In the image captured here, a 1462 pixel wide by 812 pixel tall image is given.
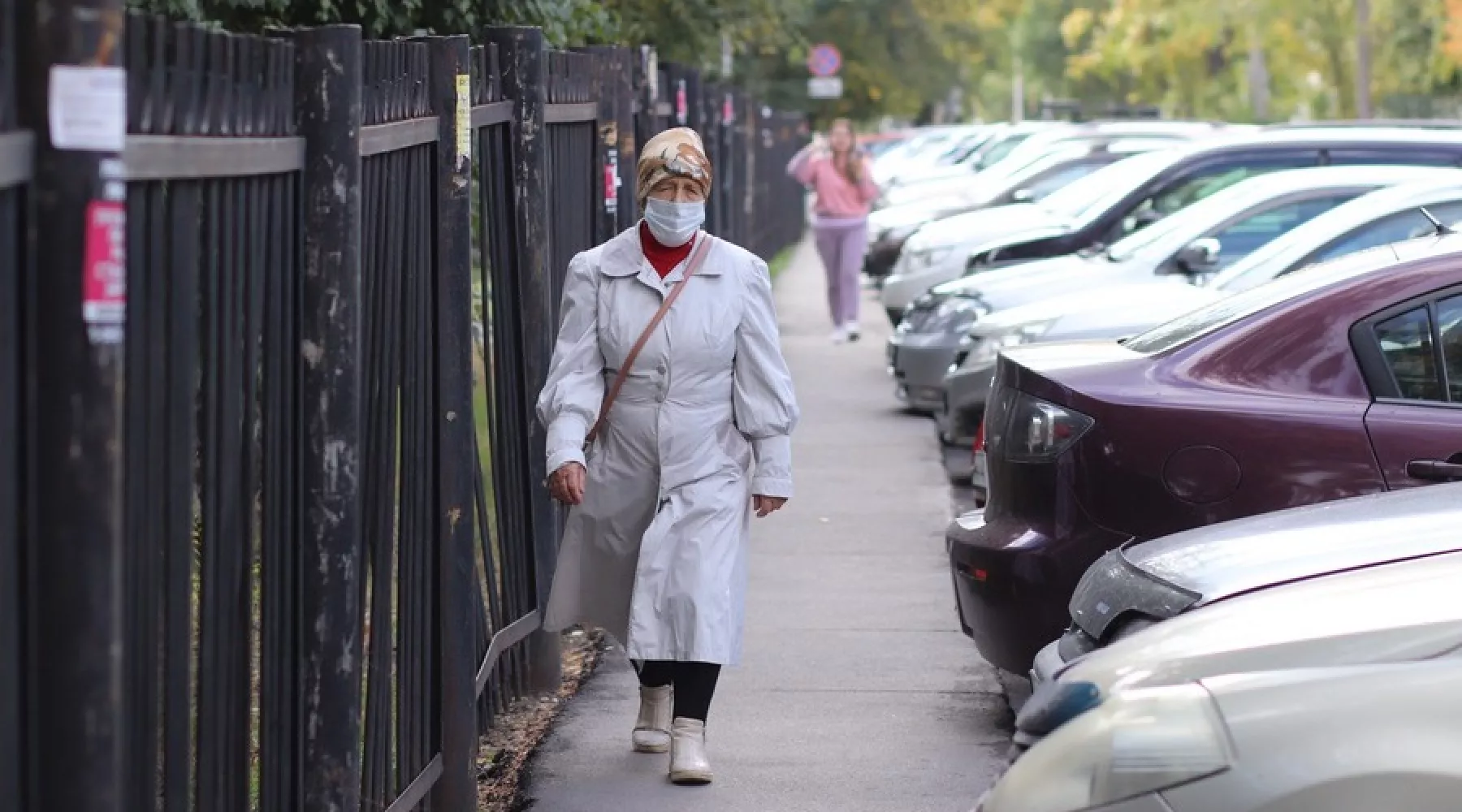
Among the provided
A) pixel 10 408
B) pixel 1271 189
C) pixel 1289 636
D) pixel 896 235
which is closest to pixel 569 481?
pixel 1289 636

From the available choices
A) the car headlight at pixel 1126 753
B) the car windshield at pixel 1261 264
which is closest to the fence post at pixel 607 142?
the car windshield at pixel 1261 264

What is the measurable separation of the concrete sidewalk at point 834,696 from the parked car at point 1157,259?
62.7 inches

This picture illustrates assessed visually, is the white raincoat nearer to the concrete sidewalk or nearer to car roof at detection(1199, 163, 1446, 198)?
the concrete sidewalk

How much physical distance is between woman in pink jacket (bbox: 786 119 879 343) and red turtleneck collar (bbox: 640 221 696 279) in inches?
483

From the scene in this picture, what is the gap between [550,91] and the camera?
743cm

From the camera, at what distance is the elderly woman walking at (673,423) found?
19.4ft

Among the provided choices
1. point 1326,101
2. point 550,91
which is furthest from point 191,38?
point 1326,101

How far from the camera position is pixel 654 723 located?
6473 mm

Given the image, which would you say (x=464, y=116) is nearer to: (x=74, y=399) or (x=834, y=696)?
(x=834, y=696)

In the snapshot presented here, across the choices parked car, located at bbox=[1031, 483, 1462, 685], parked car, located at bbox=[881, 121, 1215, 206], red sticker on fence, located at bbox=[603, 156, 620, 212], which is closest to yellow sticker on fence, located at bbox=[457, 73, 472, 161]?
parked car, located at bbox=[1031, 483, 1462, 685]

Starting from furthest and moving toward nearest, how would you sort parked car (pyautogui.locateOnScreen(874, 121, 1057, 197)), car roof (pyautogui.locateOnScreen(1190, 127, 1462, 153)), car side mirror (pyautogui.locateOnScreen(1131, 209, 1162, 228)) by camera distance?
parked car (pyautogui.locateOnScreen(874, 121, 1057, 197))
car side mirror (pyautogui.locateOnScreen(1131, 209, 1162, 228))
car roof (pyautogui.locateOnScreen(1190, 127, 1462, 153))

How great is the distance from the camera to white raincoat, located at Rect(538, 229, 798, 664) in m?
5.92

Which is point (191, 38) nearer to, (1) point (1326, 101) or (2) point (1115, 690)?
(2) point (1115, 690)

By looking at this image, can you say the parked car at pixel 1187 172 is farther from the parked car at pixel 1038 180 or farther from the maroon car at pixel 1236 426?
the maroon car at pixel 1236 426
